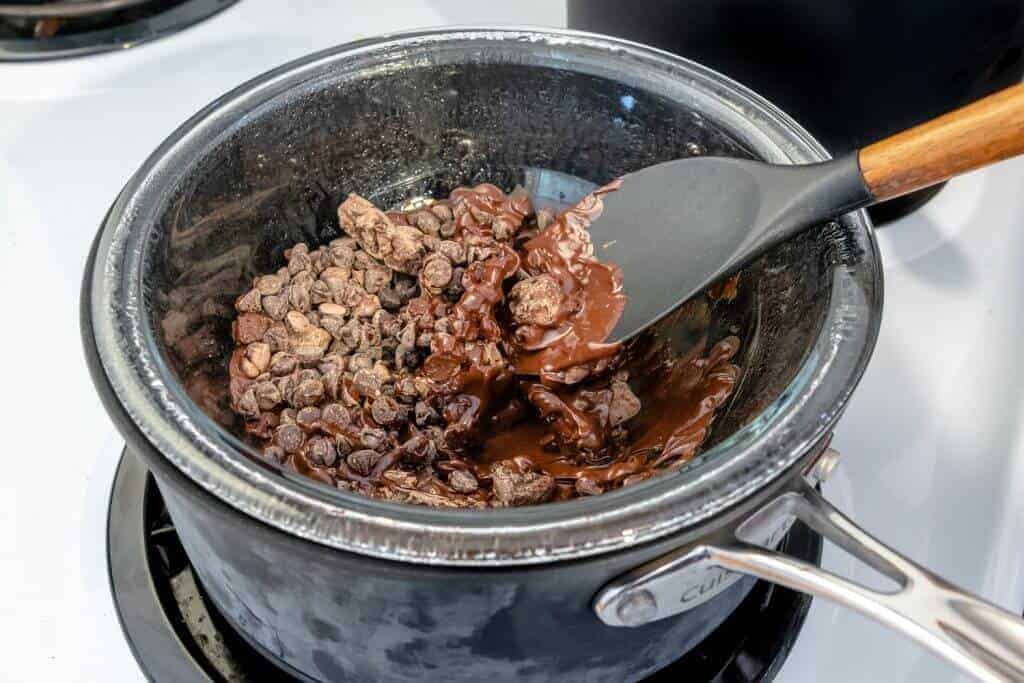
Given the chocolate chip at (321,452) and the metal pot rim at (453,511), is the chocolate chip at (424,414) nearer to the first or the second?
the chocolate chip at (321,452)

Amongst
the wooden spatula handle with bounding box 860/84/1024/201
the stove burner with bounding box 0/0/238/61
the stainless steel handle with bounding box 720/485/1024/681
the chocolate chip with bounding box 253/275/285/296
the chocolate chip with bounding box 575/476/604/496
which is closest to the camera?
the stainless steel handle with bounding box 720/485/1024/681

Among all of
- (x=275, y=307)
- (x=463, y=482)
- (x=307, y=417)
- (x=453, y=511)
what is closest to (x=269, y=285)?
(x=275, y=307)

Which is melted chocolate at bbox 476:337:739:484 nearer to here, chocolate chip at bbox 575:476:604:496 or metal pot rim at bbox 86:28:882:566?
chocolate chip at bbox 575:476:604:496

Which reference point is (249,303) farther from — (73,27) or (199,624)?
(73,27)

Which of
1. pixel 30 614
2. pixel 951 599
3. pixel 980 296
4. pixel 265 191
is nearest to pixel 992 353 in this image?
pixel 980 296

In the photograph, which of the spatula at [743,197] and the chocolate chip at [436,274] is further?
the chocolate chip at [436,274]

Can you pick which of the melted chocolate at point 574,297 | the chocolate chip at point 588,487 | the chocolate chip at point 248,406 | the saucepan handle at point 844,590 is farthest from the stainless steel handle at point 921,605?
the chocolate chip at point 248,406

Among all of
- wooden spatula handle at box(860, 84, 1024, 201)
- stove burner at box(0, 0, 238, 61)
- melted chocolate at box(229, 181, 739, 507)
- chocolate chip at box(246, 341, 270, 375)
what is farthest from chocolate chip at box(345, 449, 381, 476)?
stove burner at box(0, 0, 238, 61)
